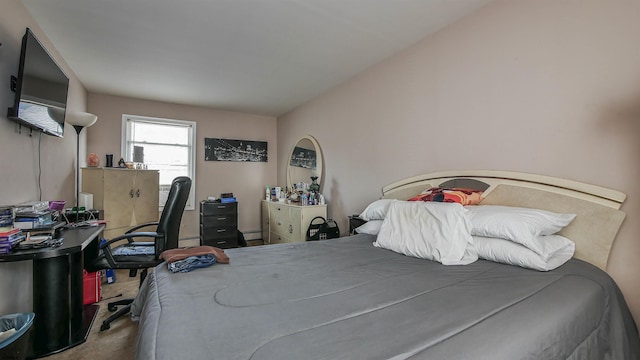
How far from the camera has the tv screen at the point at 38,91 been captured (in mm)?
1847

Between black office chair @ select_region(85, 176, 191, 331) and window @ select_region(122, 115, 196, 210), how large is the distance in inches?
93.0

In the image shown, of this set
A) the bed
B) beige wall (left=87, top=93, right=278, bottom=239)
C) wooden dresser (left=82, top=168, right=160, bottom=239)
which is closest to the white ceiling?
beige wall (left=87, top=93, right=278, bottom=239)

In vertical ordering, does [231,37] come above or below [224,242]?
above

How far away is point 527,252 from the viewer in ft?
4.74

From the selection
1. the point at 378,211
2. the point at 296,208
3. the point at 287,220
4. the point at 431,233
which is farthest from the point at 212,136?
the point at 431,233

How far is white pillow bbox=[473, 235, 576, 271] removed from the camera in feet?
4.63

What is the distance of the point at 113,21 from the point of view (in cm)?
227

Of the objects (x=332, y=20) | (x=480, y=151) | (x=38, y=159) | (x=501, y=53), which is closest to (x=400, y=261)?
(x=480, y=151)

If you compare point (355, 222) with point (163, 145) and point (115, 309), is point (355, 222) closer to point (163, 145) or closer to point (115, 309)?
point (115, 309)

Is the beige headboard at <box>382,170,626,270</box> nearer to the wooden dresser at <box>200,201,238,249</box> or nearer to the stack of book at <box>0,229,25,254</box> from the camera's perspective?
the stack of book at <box>0,229,25,254</box>

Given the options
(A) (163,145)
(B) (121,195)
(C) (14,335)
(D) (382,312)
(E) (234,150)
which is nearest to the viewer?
(D) (382,312)

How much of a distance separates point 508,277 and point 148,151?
5.08 m

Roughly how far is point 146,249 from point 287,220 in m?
1.92

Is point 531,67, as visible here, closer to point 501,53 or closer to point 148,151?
point 501,53
